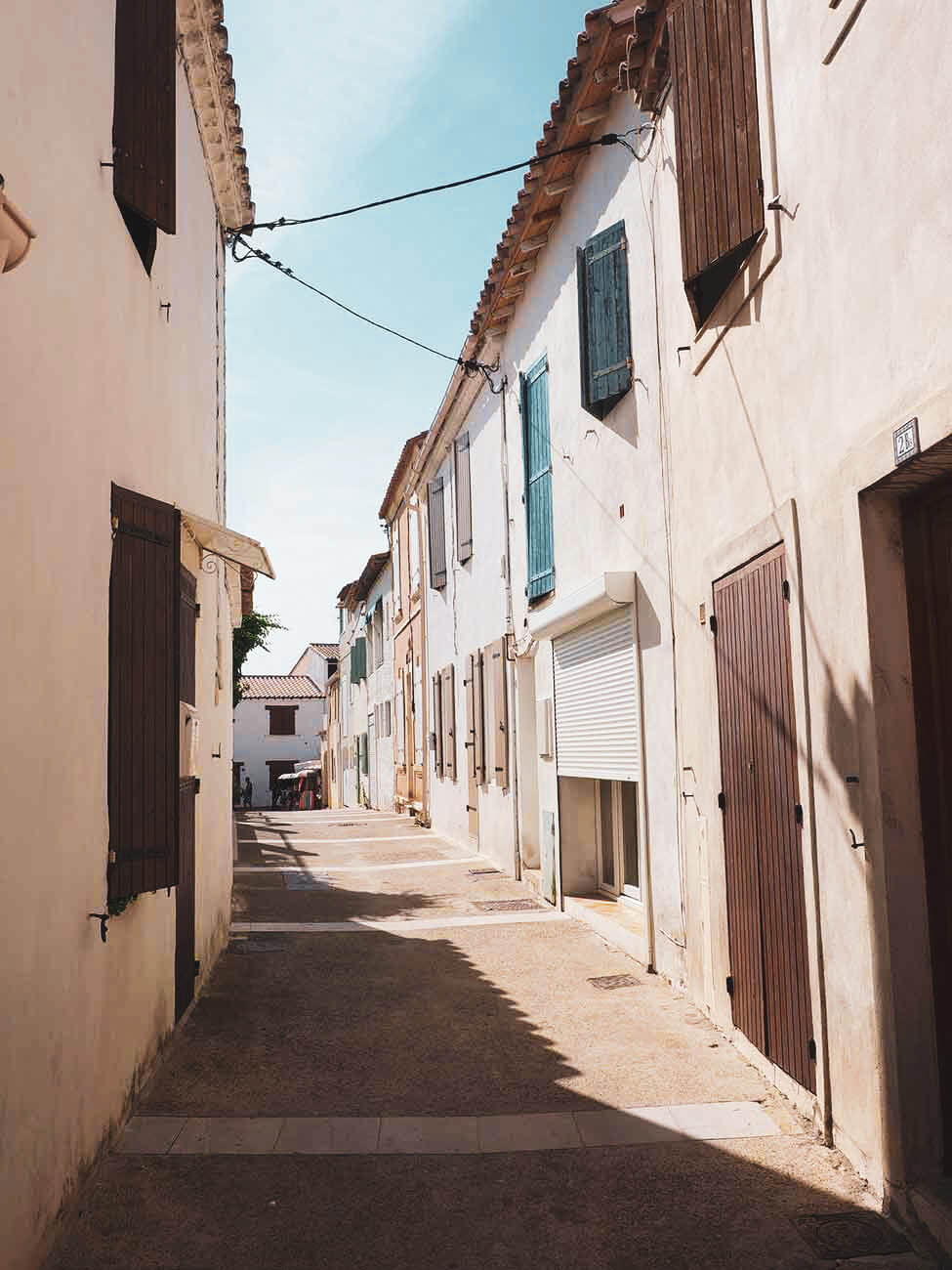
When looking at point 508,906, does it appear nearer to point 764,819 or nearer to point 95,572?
point 764,819

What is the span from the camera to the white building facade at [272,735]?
52750 millimetres

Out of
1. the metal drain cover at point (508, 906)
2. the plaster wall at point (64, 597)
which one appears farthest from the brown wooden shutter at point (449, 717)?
the plaster wall at point (64, 597)

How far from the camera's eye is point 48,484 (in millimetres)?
3939

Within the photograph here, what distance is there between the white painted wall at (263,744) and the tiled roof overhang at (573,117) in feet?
137

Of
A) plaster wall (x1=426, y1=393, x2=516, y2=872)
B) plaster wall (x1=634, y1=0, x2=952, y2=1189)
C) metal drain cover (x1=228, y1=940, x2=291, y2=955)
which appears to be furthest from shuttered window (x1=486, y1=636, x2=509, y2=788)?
plaster wall (x1=634, y1=0, x2=952, y2=1189)

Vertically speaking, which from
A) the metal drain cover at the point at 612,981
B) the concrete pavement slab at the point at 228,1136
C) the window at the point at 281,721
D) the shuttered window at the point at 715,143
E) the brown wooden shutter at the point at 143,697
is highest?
the shuttered window at the point at 715,143

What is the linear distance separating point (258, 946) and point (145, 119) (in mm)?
6254

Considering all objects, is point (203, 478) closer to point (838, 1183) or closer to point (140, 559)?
point (140, 559)

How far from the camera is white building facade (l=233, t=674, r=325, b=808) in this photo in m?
52.8

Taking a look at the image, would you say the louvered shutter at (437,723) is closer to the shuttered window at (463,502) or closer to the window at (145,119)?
the shuttered window at (463,502)

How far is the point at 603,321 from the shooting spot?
866 cm

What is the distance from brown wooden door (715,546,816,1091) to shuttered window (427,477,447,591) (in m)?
11.0

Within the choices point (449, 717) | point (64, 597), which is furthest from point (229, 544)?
point (449, 717)

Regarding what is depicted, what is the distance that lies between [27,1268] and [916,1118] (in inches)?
117
